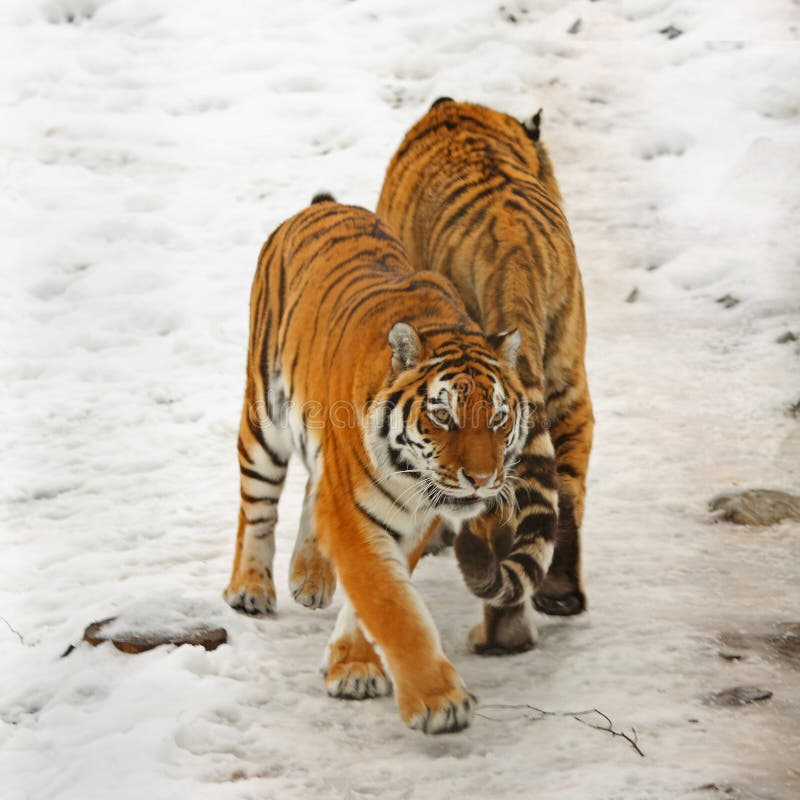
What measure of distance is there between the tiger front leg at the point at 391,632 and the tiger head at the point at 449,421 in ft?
0.53

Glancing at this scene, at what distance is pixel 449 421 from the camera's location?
2900 mm

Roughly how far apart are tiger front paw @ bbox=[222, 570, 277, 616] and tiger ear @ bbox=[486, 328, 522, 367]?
1236 mm

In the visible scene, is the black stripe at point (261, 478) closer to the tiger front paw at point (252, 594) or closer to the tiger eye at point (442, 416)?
the tiger front paw at point (252, 594)

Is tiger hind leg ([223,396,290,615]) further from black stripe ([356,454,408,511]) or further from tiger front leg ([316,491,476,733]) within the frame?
black stripe ([356,454,408,511])

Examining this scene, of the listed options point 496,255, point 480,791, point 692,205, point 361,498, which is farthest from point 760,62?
point 480,791

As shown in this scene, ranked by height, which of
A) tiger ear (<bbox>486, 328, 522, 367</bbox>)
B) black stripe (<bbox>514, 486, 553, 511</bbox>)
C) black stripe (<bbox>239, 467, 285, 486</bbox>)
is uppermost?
tiger ear (<bbox>486, 328, 522, 367</bbox>)

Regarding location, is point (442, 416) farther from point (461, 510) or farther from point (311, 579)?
point (311, 579)

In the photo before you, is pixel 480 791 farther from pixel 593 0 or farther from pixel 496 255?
pixel 593 0

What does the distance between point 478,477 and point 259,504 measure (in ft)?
4.16

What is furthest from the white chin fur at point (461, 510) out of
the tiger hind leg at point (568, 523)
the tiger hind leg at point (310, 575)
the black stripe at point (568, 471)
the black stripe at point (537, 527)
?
the tiger hind leg at point (310, 575)

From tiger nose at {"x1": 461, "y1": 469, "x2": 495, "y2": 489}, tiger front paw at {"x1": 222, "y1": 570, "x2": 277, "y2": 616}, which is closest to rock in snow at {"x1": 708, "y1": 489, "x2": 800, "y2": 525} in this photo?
tiger front paw at {"x1": 222, "y1": 570, "x2": 277, "y2": 616}

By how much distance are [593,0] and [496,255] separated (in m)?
6.42

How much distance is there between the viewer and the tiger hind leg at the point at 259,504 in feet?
12.7

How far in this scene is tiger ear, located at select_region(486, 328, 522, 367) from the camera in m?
3.07
